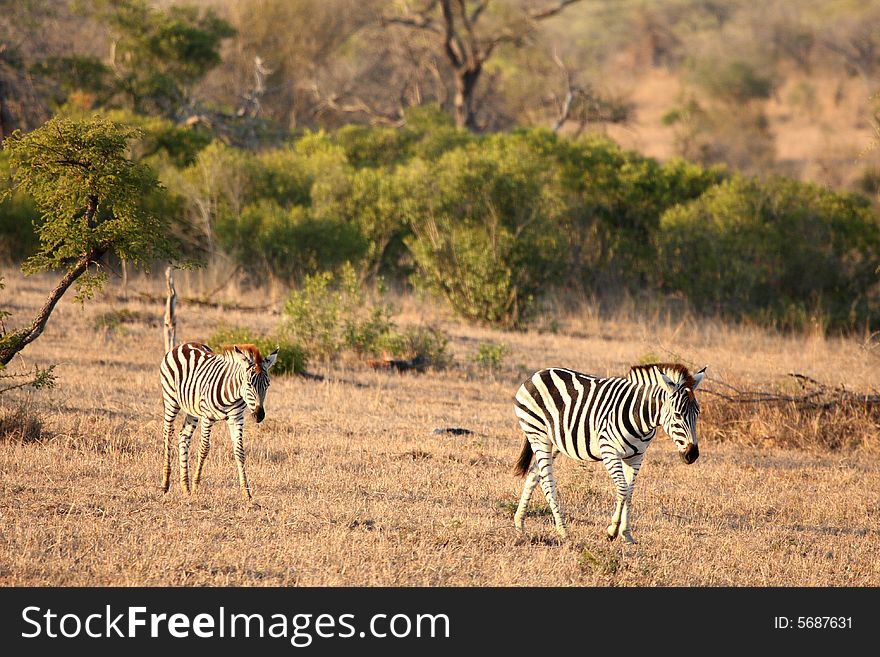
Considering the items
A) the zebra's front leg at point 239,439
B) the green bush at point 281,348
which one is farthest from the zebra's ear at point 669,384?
the green bush at point 281,348

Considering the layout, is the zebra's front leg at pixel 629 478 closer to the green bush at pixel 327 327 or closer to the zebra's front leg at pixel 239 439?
the zebra's front leg at pixel 239 439

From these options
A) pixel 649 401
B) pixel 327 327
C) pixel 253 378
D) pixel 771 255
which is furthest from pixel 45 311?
pixel 771 255

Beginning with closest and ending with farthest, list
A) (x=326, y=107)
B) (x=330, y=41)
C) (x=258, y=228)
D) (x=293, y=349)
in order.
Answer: (x=293, y=349)
(x=258, y=228)
(x=326, y=107)
(x=330, y=41)

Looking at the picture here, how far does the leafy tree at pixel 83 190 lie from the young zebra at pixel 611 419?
3.41 m

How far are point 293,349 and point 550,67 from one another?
122 ft

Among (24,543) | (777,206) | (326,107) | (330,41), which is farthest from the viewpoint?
(330,41)

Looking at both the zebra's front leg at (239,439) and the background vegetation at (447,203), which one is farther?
the background vegetation at (447,203)

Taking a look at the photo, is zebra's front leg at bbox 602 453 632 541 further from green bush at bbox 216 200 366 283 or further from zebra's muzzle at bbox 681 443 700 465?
green bush at bbox 216 200 366 283

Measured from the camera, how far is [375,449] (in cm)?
1019

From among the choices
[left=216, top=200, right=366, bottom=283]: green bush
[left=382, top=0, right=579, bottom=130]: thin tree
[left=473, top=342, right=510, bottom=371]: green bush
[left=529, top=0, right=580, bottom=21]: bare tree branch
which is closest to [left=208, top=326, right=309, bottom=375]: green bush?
[left=473, top=342, right=510, bottom=371]: green bush

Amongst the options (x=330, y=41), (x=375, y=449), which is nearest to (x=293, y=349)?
(x=375, y=449)

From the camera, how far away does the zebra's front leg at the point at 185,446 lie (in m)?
8.02

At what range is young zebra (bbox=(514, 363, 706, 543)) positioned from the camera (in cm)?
694

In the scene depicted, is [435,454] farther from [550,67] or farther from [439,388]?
[550,67]
